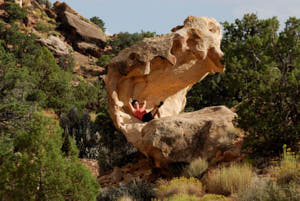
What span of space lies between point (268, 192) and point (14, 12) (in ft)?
139

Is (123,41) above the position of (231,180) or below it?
above

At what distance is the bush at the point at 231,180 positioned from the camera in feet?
18.5

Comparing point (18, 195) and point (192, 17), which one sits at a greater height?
point (192, 17)

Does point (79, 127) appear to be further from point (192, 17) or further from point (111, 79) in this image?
point (192, 17)

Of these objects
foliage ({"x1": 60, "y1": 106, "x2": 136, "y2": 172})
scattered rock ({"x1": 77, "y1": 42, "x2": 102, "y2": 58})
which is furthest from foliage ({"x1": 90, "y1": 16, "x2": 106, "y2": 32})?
foliage ({"x1": 60, "y1": 106, "x2": 136, "y2": 172})

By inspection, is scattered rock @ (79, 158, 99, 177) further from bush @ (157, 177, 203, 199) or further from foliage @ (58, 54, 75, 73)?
foliage @ (58, 54, 75, 73)

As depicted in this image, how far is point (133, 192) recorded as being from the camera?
683 centimetres

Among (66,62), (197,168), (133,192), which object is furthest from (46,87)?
(197,168)

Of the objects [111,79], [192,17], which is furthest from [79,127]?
[192,17]

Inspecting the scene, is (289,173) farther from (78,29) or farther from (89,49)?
(78,29)

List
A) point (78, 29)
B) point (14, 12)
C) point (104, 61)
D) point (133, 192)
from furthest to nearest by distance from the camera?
point (78, 29) < point (104, 61) < point (14, 12) < point (133, 192)

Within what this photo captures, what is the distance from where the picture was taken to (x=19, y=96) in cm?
1317

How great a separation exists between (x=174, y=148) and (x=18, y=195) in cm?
397

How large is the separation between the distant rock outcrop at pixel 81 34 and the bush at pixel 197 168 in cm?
3861
